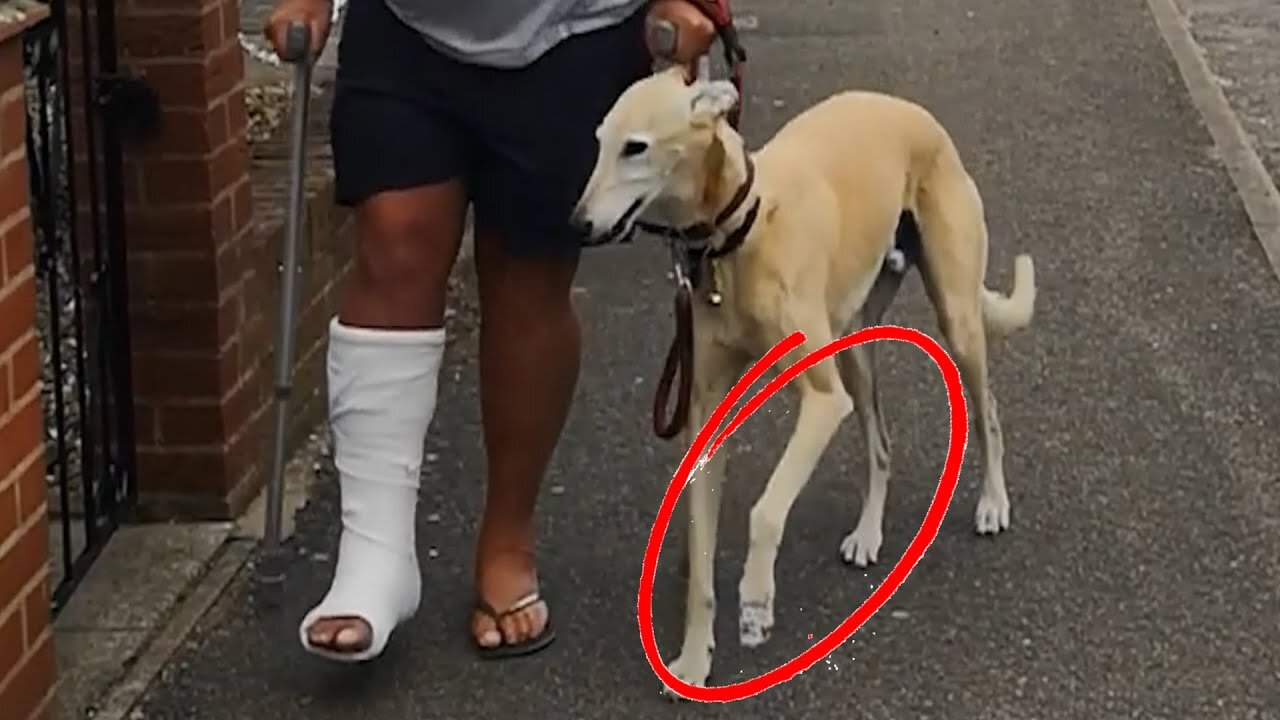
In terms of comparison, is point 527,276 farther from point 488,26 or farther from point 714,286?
point 488,26

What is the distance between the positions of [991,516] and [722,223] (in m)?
1.32

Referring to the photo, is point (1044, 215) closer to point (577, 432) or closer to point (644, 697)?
point (577, 432)

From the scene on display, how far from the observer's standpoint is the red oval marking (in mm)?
→ 4312

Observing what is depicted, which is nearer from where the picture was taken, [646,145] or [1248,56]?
[646,145]

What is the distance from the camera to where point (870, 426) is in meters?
5.13

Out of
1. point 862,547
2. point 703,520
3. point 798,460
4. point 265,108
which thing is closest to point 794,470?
point 798,460

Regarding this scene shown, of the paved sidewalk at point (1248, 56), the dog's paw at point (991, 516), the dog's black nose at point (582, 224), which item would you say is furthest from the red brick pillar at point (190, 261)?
the paved sidewalk at point (1248, 56)

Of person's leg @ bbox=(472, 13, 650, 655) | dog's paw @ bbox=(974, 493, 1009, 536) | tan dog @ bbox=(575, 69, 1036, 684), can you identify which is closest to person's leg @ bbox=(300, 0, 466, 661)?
person's leg @ bbox=(472, 13, 650, 655)

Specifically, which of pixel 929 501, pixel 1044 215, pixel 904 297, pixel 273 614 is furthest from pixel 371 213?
pixel 1044 215

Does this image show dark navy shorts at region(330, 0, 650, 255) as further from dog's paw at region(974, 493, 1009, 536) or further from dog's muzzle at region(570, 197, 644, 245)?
dog's paw at region(974, 493, 1009, 536)

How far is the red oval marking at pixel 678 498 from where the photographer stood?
431 cm

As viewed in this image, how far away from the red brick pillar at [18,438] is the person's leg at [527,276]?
85 centimetres

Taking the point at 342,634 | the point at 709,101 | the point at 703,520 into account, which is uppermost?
the point at 709,101

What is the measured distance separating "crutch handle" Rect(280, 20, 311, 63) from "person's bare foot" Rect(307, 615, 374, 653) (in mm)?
1018
